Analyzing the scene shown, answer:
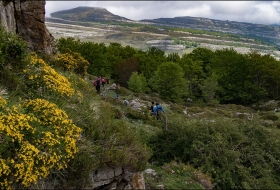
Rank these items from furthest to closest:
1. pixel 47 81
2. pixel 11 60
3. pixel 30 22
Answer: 1. pixel 30 22
2. pixel 11 60
3. pixel 47 81

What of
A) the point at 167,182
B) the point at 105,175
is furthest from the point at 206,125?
the point at 105,175

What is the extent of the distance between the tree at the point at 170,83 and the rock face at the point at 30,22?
107 feet

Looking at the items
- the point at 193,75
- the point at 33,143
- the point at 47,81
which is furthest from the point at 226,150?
the point at 193,75

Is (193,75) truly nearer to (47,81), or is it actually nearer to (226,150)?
(226,150)

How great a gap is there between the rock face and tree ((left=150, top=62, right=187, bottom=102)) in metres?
32.5

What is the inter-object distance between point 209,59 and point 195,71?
1093 centimetres

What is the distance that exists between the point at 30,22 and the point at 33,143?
39.5ft

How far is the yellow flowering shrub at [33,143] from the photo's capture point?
628 centimetres

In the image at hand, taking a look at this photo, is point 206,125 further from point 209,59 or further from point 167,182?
point 209,59

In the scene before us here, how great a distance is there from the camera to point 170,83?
4884 centimetres

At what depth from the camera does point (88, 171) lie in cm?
741

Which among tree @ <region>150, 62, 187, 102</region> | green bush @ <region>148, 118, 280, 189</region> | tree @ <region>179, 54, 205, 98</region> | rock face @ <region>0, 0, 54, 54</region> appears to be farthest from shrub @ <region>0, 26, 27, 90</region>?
tree @ <region>179, 54, 205, 98</region>

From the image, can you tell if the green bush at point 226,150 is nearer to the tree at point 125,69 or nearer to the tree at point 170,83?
the tree at point 170,83

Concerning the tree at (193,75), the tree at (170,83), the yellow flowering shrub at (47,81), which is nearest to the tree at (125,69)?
the tree at (193,75)
